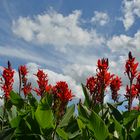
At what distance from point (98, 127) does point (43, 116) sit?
0.92m

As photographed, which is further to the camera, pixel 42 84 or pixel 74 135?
pixel 42 84

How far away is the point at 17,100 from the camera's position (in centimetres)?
874

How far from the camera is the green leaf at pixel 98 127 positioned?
18.8ft

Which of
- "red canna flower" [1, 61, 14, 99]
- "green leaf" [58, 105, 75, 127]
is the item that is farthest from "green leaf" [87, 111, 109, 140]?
"red canna flower" [1, 61, 14, 99]

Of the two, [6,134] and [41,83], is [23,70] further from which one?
[6,134]

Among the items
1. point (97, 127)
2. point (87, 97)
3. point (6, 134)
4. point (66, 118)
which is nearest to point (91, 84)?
point (87, 97)

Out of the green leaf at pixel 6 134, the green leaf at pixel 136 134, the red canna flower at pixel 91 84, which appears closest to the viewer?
the green leaf at pixel 6 134

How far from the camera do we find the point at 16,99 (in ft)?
28.6

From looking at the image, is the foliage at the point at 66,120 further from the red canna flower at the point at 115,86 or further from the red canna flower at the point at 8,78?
the red canna flower at the point at 115,86

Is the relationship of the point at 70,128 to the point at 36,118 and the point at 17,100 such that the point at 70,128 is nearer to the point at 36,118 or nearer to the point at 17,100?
the point at 36,118

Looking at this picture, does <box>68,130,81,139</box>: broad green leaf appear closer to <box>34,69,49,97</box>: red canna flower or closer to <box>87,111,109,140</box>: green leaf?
<box>87,111,109,140</box>: green leaf

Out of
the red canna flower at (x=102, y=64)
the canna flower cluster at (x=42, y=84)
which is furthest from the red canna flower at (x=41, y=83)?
the red canna flower at (x=102, y=64)

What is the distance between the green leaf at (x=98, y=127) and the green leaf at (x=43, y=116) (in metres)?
0.73

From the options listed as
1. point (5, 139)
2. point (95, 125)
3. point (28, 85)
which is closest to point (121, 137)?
point (95, 125)
